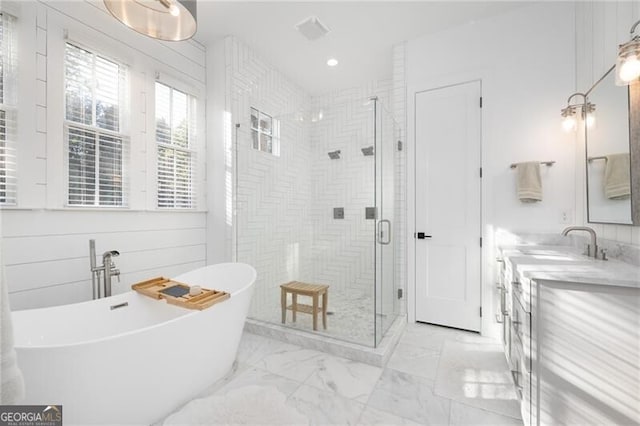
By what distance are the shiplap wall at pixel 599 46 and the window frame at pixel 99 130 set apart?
3724 millimetres

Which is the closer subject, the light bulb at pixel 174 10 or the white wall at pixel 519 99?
the light bulb at pixel 174 10

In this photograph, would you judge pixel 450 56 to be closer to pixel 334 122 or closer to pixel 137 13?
pixel 334 122

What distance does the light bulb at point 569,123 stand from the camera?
2348mm

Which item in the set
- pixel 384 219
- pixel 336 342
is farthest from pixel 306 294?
pixel 384 219

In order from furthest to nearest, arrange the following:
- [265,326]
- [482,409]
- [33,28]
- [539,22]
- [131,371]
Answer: [265,326], [539,22], [33,28], [482,409], [131,371]

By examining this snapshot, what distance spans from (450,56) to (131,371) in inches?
146

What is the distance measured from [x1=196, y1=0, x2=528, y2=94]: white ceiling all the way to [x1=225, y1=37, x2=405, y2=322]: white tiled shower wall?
0.22 meters

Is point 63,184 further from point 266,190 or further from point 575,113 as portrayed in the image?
point 575,113

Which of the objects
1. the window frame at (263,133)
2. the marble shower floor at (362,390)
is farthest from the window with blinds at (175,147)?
the marble shower floor at (362,390)

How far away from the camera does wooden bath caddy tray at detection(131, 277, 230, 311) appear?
1.83 meters

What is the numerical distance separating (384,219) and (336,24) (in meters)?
2.08

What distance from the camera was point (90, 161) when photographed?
2.27 metres

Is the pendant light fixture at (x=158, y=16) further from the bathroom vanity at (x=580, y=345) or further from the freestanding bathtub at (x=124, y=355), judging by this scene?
the bathroom vanity at (x=580, y=345)

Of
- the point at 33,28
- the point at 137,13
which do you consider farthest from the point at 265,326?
the point at 33,28
